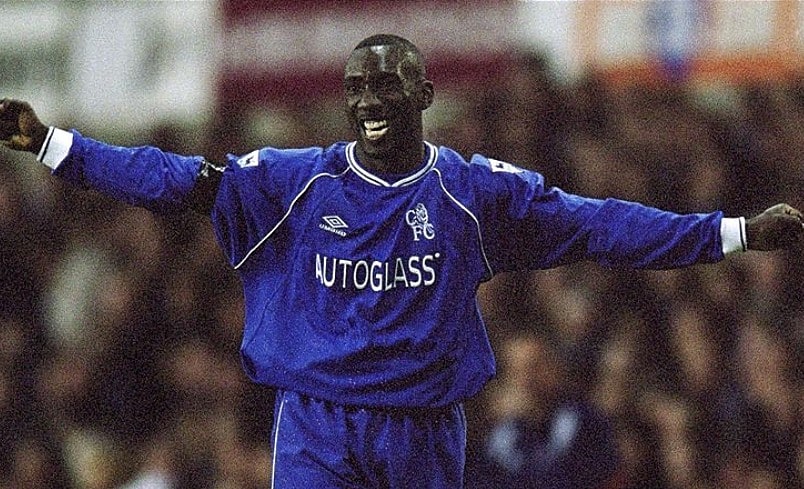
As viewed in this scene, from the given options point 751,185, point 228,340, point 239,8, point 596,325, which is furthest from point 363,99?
point 239,8

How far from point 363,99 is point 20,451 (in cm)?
415

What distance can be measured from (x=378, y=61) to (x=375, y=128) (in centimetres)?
17

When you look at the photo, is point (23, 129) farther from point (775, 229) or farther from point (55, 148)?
point (775, 229)

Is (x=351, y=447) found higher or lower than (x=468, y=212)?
lower

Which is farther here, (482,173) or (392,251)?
(482,173)

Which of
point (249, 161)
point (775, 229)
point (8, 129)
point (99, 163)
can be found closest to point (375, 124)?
point (249, 161)

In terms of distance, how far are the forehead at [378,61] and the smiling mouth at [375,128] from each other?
0.13m

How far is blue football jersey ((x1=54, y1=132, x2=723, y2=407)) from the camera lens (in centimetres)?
434

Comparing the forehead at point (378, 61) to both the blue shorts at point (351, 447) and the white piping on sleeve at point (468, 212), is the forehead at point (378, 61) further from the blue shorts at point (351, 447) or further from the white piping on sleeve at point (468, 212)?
the blue shorts at point (351, 447)

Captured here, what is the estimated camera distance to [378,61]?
170 inches

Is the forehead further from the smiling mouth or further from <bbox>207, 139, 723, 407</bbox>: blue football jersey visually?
<bbox>207, 139, 723, 407</bbox>: blue football jersey

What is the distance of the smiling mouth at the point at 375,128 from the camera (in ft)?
14.2

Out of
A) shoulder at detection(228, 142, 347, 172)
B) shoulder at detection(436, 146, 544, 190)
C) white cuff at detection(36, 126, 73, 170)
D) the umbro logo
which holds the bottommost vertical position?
the umbro logo

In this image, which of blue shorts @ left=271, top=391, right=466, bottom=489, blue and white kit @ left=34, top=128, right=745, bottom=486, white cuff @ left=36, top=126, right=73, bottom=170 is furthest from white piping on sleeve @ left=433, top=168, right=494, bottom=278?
white cuff @ left=36, top=126, right=73, bottom=170
